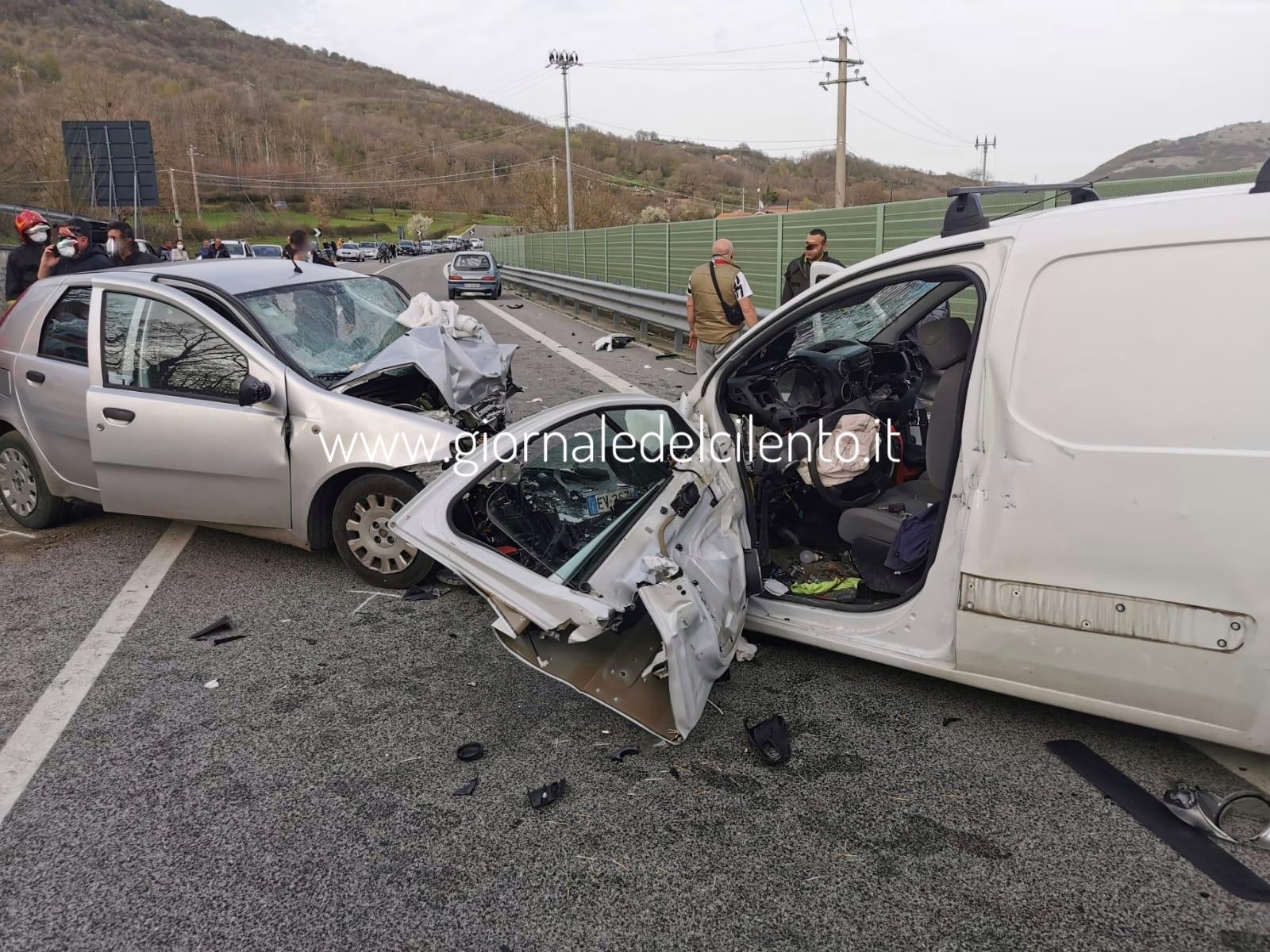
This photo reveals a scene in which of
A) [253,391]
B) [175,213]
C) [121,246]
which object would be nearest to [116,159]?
[121,246]

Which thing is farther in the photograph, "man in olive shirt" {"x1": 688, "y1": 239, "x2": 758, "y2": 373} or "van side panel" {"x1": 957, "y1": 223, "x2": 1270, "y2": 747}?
"man in olive shirt" {"x1": 688, "y1": 239, "x2": 758, "y2": 373}

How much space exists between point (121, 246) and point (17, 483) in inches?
193

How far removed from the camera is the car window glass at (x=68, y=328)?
508 centimetres

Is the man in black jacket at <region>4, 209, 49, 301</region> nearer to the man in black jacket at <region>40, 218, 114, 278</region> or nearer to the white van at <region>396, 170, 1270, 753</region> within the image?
the man in black jacket at <region>40, 218, 114, 278</region>

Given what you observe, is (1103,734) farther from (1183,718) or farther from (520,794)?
(520,794)

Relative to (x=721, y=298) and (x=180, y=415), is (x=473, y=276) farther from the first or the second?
(x=180, y=415)

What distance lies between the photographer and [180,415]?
4664 mm

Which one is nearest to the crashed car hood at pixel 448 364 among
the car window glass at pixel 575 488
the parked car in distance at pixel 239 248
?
the car window glass at pixel 575 488

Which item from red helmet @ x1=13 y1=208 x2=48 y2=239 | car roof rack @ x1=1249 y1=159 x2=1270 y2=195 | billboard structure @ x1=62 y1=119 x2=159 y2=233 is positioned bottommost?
car roof rack @ x1=1249 y1=159 x2=1270 y2=195

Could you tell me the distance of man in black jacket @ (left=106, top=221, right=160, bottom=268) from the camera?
9.31 m

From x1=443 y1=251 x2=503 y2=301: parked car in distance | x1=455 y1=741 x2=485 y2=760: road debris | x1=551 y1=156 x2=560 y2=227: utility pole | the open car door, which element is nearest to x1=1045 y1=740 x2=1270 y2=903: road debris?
the open car door

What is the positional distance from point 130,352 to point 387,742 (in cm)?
306

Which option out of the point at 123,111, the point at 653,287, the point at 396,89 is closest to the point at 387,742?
the point at 653,287

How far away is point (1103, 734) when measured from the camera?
308 cm
